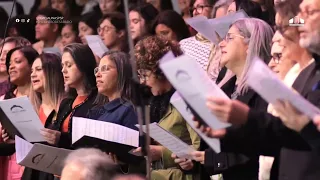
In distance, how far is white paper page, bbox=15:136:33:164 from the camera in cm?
602

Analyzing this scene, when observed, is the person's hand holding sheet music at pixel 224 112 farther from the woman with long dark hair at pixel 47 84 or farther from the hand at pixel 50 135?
the woman with long dark hair at pixel 47 84

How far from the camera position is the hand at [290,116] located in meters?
3.95

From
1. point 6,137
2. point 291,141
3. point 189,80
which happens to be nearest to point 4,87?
point 6,137

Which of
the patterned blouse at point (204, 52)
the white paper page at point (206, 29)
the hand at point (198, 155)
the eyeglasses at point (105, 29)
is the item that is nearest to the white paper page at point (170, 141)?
the hand at point (198, 155)

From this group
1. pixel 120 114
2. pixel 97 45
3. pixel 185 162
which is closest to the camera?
pixel 185 162

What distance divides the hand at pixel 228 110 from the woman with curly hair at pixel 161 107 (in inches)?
66.6

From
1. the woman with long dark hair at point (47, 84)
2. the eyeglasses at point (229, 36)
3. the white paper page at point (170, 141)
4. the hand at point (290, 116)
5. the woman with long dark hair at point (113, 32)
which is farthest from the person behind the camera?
the woman with long dark hair at point (113, 32)

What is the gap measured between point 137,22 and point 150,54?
1797mm

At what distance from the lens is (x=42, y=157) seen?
19.6 ft

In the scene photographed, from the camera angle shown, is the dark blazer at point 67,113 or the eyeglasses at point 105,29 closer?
the dark blazer at point 67,113

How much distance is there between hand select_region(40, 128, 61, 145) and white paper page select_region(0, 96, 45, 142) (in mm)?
34

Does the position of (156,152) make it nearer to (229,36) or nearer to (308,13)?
(229,36)

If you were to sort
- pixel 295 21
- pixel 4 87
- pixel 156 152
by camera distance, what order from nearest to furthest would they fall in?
pixel 295 21, pixel 156 152, pixel 4 87

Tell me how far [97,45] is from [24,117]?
46.3 inches
